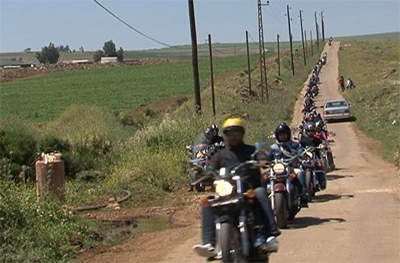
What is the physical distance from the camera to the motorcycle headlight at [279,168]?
1380cm

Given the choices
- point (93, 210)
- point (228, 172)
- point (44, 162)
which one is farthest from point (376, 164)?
point (228, 172)

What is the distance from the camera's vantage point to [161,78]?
105 meters

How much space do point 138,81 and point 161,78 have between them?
4.78 m

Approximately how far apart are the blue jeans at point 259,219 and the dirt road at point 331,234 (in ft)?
4.88

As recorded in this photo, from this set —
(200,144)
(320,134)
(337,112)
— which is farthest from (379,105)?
(200,144)

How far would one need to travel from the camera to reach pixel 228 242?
9.20 meters

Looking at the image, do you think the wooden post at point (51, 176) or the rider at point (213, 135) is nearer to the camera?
the wooden post at point (51, 176)

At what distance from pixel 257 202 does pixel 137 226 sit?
6.92 metres

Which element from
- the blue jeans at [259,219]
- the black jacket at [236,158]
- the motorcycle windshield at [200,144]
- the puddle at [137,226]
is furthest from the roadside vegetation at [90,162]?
the black jacket at [236,158]

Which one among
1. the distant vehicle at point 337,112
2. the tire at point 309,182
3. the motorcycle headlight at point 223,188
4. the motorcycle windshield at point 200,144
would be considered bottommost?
the distant vehicle at point 337,112

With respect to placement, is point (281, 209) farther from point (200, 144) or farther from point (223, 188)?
point (200, 144)

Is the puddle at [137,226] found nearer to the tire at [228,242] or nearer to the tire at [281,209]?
the tire at [281,209]

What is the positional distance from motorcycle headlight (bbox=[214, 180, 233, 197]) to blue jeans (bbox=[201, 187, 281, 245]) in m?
0.27

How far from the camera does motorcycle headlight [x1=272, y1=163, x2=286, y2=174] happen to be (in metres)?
13.8
